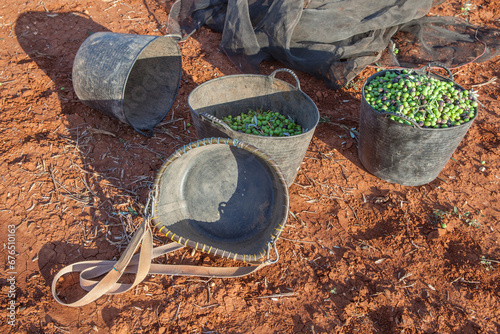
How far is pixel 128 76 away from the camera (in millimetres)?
3889

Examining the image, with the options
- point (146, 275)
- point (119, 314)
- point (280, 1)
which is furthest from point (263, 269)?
point (280, 1)

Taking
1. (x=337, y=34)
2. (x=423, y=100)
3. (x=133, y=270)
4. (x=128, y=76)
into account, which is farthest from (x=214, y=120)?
(x=337, y=34)

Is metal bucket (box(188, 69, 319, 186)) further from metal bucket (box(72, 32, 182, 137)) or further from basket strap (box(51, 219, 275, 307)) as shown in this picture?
basket strap (box(51, 219, 275, 307))

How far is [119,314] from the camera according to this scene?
2494mm

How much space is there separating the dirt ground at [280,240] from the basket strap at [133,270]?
0.27 ft

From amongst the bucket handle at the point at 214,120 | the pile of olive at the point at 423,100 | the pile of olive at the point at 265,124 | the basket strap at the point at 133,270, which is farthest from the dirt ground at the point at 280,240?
the bucket handle at the point at 214,120

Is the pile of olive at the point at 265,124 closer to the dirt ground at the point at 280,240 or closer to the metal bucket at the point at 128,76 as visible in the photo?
the dirt ground at the point at 280,240

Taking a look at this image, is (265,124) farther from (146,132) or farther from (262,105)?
(146,132)

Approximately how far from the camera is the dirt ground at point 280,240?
2553mm

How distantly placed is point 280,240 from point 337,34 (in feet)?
9.32

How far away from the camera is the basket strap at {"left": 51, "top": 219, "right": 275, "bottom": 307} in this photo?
2441mm

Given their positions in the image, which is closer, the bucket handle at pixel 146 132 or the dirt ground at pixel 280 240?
the dirt ground at pixel 280 240

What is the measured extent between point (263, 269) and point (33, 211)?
83.1 inches

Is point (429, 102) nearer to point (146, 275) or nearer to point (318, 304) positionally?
point (318, 304)
